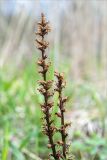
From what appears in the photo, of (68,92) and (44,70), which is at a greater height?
(68,92)

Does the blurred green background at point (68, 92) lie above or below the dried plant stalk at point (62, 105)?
above

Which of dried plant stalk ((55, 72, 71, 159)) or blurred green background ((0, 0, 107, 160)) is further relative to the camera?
blurred green background ((0, 0, 107, 160))

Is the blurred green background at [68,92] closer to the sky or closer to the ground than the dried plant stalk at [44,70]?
closer to the sky

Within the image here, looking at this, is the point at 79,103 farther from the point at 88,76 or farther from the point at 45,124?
the point at 45,124

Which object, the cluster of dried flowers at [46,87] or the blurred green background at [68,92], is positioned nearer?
the cluster of dried flowers at [46,87]

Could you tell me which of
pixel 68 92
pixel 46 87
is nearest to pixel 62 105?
pixel 46 87

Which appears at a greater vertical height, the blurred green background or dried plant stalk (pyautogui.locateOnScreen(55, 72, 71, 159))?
the blurred green background

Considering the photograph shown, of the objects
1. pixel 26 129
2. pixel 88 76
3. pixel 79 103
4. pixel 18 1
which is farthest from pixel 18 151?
pixel 88 76

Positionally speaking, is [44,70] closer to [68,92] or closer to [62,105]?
[62,105]
